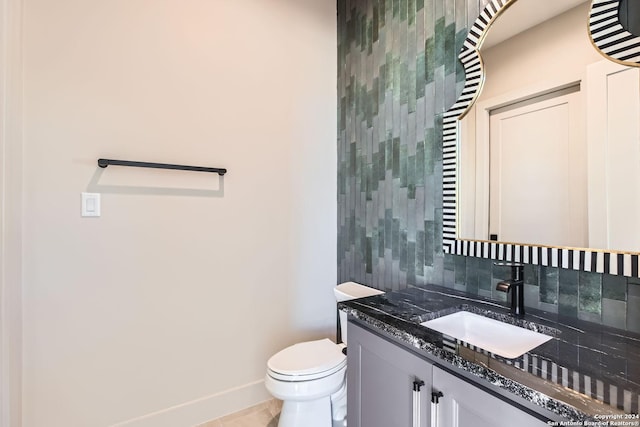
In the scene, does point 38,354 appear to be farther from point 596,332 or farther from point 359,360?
point 596,332

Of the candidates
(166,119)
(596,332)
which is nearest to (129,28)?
(166,119)

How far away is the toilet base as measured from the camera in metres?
1.53

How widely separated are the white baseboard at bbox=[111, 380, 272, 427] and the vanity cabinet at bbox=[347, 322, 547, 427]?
94 centimetres

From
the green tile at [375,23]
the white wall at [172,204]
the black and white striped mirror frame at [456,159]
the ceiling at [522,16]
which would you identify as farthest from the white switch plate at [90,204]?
the ceiling at [522,16]

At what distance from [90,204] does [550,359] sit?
1.94 meters

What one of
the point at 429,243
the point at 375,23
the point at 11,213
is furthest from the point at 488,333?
the point at 11,213

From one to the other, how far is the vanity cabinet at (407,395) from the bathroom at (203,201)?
0.58 meters

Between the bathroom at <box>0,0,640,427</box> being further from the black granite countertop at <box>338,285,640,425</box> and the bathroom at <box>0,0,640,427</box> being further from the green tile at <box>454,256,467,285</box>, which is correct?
the black granite countertop at <box>338,285,640,425</box>

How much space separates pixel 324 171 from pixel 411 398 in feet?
5.30

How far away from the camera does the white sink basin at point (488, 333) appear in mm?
1028

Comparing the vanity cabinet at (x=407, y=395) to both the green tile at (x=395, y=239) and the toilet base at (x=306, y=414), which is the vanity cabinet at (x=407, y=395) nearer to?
the toilet base at (x=306, y=414)

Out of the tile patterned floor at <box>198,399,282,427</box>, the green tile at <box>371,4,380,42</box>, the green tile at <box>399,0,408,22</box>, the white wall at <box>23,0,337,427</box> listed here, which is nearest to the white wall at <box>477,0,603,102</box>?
the green tile at <box>399,0,408,22</box>

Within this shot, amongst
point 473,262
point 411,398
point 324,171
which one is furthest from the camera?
point 324,171

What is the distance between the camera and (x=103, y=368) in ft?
5.20
